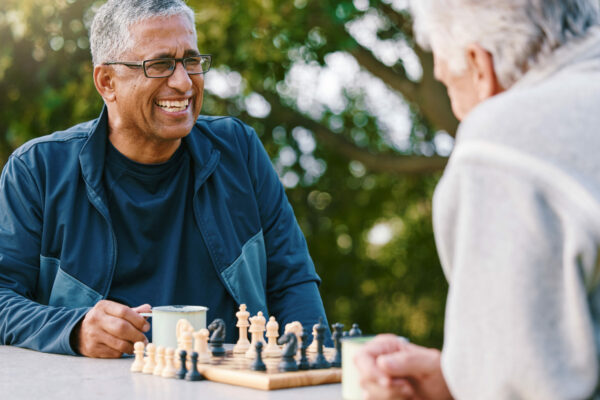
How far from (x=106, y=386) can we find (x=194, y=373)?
8.7 inches

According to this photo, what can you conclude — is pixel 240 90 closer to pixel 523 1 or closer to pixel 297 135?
pixel 297 135

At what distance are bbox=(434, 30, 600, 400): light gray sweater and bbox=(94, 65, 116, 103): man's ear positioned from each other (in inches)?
83.1

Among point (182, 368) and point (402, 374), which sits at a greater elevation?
point (402, 374)

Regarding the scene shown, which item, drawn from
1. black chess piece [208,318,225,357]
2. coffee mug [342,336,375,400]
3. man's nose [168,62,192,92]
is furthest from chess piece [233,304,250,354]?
man's nose [168,62,192,92]

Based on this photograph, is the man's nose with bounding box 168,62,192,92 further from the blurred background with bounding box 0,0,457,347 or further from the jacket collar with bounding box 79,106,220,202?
the blurred background with bounding box 0,0,457,347

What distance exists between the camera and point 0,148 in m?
7.45


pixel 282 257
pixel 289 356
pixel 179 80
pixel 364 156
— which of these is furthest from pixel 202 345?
pixel 364 156

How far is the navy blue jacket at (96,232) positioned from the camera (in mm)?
2842

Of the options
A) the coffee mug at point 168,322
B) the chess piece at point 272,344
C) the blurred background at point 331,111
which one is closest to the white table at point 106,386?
the coffee mug at point 168,322

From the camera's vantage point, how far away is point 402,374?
1529 millimetres

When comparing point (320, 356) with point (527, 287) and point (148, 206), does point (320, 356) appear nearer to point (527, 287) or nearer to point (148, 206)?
point (527, 287)

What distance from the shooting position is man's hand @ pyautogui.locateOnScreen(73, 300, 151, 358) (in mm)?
2420

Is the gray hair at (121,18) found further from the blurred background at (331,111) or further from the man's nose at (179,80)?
the blurred background at (331,111)

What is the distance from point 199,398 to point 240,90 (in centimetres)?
723
